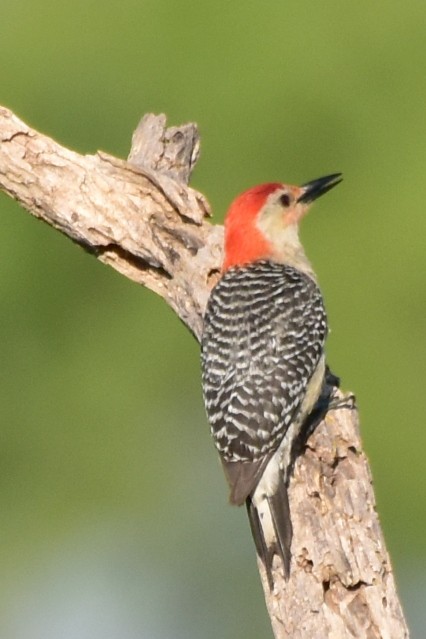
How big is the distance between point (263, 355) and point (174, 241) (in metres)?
1.02

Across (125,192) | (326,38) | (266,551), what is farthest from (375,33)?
(266,551)

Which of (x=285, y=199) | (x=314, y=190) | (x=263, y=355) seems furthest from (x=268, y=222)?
(x=263, y=355)

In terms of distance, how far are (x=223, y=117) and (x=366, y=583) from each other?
1091cm

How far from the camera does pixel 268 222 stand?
418 inches

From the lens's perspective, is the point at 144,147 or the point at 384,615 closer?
the point at 384,615

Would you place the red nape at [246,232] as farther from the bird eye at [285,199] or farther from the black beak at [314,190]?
the black beak at [314,190]

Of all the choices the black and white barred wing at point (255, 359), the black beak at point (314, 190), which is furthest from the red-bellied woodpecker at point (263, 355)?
the black beak at point (314, 190)

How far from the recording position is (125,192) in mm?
10109

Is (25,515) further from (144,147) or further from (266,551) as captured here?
(266,551)

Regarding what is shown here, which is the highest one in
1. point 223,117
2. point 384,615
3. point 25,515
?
point 223,117

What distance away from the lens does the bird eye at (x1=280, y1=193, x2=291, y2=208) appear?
10750mm

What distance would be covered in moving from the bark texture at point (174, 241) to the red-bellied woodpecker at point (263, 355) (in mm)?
129

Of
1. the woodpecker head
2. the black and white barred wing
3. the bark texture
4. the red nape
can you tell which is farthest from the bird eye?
the black and white barred wing

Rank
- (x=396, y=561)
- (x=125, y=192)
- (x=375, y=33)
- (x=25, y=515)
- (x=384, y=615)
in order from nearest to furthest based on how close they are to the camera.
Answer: (x=384, y=615) → (x=125, y=192) → (x=396, y=561) → (x=375, y=33) → (x=25, y=515)
